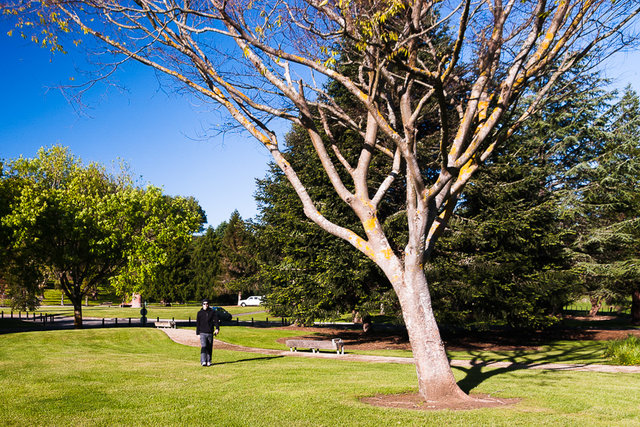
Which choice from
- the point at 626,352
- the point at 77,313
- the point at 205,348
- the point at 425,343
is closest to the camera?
the point at 425,343

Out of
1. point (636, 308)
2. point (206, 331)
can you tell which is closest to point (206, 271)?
point (636, 308)

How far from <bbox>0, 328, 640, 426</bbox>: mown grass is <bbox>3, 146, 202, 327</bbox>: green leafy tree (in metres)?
13.3

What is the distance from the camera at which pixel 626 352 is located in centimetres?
1491

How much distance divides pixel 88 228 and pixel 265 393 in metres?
22.3

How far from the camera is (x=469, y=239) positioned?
66.6 ft

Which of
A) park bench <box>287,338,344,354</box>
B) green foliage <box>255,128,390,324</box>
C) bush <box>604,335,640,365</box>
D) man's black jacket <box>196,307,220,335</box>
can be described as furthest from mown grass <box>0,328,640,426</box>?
green foliage <box>255,128,390,324</box>

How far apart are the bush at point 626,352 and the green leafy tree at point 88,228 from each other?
2277 centimetres

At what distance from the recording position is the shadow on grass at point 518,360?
37.4 feet

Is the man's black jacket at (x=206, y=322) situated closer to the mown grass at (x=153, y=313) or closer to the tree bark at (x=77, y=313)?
the tree bark at (x=77, y=313)

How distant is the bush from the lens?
48.2 ft

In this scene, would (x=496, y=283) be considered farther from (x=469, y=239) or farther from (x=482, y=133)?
(x=482, y=133)

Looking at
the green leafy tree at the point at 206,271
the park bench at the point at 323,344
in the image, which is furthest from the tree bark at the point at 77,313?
the green leafy tree at the point at 206,271

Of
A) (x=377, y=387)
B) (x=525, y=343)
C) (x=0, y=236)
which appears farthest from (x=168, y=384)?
(x=0, y=236)

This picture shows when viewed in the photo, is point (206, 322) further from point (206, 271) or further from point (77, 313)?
point (206, 271)
